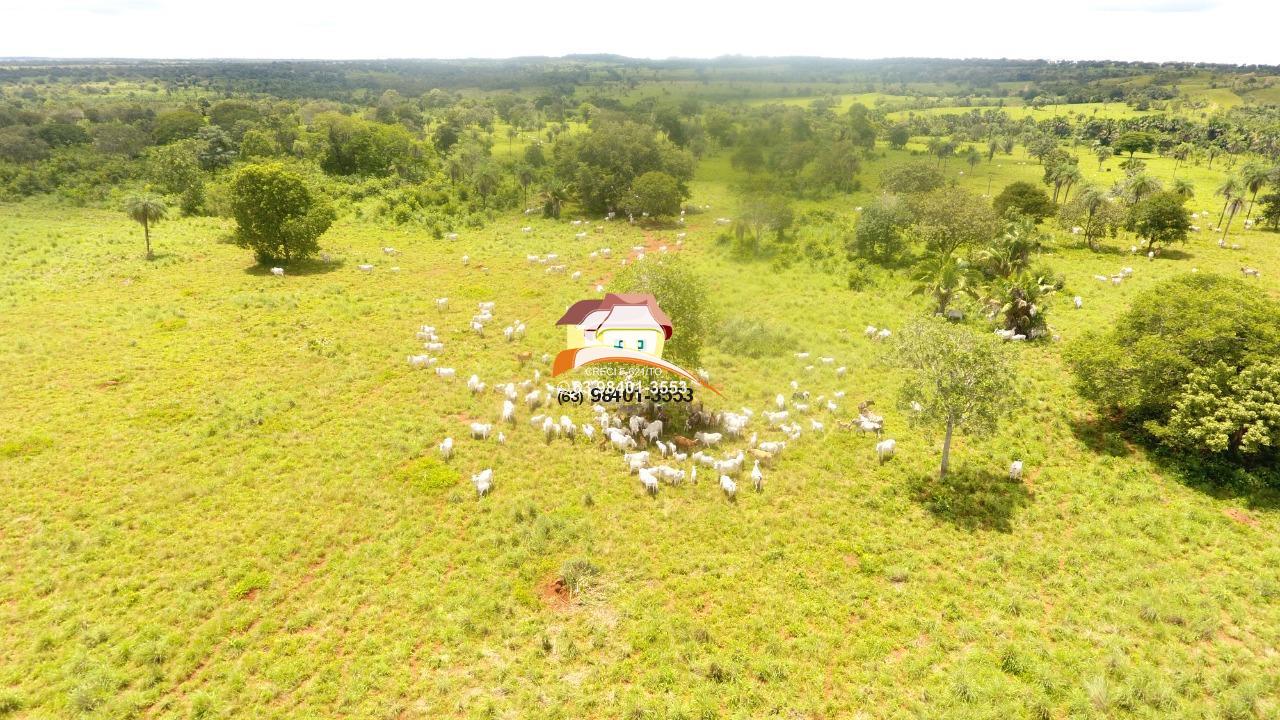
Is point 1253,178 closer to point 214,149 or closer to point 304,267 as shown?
point 304,267

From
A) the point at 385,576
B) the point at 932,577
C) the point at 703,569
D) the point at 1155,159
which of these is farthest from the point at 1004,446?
the point at 1155,159

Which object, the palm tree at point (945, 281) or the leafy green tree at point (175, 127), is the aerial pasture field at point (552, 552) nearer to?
the palm tree at point (945, 281)

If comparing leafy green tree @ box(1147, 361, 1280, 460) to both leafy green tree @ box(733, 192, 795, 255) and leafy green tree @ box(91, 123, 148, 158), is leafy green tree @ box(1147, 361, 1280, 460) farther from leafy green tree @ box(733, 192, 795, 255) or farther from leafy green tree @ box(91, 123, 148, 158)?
leafy green tree @ box(91, 123, 148, 158)

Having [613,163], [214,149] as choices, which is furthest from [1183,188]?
[214,149]

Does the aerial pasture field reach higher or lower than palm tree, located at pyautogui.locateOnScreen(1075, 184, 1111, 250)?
lower

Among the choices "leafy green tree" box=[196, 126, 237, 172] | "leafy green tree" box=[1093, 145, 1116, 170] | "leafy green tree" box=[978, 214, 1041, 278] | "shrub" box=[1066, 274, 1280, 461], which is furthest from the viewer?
"leafy green tree" box=[1093, 145, 1116, 170]

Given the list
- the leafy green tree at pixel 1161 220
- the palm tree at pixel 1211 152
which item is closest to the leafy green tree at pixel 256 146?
the leafy green tree at pixel 1161 220

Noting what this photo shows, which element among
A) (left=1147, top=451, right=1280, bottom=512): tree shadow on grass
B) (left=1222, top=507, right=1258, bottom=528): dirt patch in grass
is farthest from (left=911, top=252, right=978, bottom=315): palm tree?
(left=1222, top=507, right=1258, bottom=528): dirt patch in grass
